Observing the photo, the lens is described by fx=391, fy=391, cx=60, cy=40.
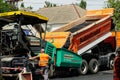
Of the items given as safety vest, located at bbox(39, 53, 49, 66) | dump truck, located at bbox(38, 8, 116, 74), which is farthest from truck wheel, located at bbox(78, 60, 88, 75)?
safety vest, located at bbox(39, 53, 49, 66)

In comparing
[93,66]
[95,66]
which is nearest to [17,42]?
[93,66]

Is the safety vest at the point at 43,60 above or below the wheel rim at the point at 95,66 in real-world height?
above

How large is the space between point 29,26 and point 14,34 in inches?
41.6

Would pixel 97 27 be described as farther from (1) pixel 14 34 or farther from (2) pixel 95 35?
(1) pixel 14 34

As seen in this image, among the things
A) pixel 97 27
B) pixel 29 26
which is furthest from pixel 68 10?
pixel 29 26

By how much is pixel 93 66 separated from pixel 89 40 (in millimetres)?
1304

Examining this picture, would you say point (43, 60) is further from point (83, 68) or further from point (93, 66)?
point (93, 66)

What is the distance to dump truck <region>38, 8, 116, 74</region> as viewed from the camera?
58.4ft

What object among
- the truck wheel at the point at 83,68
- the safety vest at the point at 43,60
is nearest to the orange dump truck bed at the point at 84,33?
the truck wheel at the point at 83,68

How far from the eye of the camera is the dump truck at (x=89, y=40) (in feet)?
58.4

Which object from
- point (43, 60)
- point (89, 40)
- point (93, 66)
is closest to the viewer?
point (43, 60)

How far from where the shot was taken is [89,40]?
18.8m

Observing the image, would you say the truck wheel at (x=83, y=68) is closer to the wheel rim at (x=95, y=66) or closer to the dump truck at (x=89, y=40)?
the dump truck at (x=89, y=40)

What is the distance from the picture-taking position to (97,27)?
761 inches
